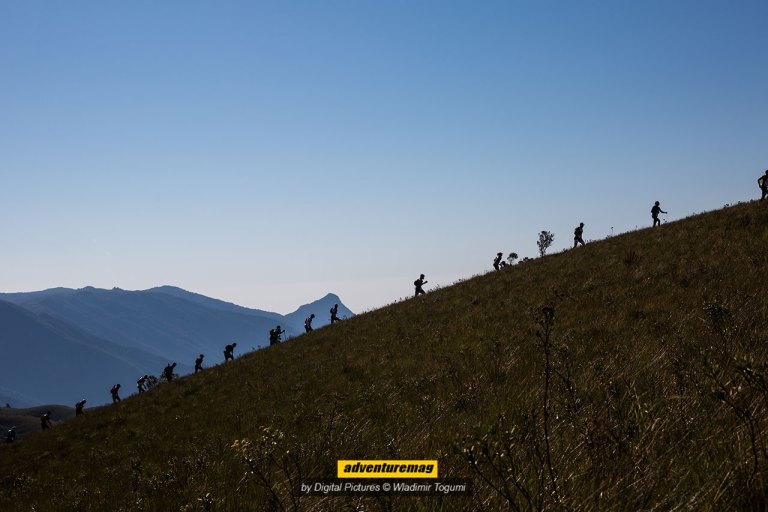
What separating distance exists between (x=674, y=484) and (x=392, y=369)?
13518 mm

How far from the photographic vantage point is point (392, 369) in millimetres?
16125

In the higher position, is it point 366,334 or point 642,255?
point 642,255

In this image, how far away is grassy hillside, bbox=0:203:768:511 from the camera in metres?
3.07

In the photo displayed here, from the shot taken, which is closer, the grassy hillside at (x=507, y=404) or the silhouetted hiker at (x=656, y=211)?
the grassy hillside at (x=507, y=404)

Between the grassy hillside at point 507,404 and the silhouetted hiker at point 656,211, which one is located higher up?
the silhouetted hiker at point 656,211

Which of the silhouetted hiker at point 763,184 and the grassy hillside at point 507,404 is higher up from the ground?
the silhouetted hiker at point 763,184

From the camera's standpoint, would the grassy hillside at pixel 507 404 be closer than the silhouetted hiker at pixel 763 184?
Yes

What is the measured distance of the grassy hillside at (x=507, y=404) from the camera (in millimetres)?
3070

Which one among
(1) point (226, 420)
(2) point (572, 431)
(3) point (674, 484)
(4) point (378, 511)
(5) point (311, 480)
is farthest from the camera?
(1) point (226, 420)

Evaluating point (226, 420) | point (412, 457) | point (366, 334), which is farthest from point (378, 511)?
point (366, 334)

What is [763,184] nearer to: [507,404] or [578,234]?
[578,234]

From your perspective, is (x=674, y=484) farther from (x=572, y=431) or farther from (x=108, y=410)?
(x=108, y=410)

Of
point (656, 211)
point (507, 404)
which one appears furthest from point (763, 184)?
point (507, 404)

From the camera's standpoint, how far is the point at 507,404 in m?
6.75
